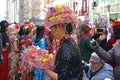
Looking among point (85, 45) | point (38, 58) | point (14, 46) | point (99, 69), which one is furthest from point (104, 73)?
point (14, 46)

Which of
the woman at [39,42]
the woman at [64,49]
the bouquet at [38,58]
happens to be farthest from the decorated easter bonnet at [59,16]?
the woman at [39,42]

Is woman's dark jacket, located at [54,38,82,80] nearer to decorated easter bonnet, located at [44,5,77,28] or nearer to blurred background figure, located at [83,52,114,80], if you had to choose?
decorated easter bonnet, located at [44,5,77,28]

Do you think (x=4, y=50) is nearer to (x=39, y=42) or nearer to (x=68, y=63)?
(x=39, y=42)

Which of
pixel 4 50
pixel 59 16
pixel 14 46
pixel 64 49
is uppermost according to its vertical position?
pixel 59 16

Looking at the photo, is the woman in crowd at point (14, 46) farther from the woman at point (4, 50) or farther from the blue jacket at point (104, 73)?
the blue jacket at point (104, 73)

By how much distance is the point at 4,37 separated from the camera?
8.57 m

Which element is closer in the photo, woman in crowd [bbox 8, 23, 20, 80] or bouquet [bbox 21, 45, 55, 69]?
bouquet [bbox 21, 45, 55, 69]

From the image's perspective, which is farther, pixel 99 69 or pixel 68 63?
pixel 99 69

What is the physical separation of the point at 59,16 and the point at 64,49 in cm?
36

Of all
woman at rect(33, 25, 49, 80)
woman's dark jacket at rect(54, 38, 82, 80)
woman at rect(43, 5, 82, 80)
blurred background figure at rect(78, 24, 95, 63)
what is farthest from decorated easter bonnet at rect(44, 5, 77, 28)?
blurred background figure at rect(78, 24, 95, 63)

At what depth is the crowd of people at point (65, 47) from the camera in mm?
3270

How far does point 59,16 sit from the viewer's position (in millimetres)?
3461

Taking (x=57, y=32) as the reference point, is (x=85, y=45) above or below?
below

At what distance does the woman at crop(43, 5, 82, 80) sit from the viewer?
322cm
